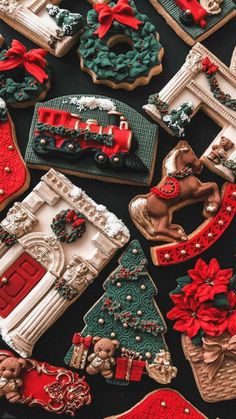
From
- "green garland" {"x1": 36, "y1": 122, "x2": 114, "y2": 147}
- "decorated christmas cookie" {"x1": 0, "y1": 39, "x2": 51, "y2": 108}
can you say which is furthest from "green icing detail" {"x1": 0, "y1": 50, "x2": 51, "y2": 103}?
"green garland" {"x1": 36, "y1": 122, "x2": 114, "y2": 147}

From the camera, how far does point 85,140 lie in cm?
297

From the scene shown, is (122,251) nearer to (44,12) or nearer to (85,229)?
(85,229)

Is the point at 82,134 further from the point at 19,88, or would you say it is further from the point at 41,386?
the point at 41,386

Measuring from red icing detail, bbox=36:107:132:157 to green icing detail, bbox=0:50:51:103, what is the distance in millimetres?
125

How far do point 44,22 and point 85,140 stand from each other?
85 centimetres

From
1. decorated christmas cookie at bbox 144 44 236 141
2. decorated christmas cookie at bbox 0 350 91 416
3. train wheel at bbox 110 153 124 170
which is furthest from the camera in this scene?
decorated christmas cookie at bbox 144 44 236 141

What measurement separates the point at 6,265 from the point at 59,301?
1.26ft

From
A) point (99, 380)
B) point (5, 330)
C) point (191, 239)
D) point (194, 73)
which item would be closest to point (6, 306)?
point (5, 330)

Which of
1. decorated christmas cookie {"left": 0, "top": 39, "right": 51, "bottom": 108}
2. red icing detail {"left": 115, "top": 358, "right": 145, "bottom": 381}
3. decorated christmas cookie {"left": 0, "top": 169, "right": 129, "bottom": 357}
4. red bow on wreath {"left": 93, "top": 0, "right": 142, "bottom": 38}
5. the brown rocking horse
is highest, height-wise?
decorated christmas cookie {"left": 0, "top": 39, "right": 51, "bottom": 108}

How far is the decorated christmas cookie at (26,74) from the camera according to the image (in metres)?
3.06

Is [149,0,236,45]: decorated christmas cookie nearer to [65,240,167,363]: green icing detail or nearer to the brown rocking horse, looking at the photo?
the brown rocking horse

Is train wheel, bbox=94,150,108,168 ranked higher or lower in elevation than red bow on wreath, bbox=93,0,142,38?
lower

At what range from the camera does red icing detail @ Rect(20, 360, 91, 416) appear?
283cm

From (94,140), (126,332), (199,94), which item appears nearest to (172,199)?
(94,140)
